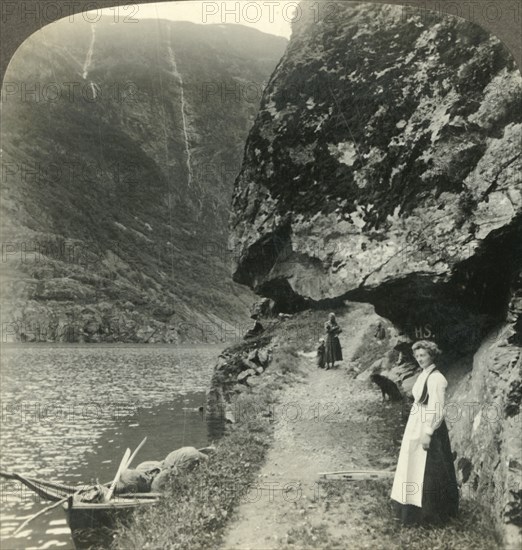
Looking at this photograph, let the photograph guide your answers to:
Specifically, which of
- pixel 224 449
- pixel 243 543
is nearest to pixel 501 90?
pixel 224 449

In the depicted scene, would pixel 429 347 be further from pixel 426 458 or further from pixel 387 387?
pixel 426 458

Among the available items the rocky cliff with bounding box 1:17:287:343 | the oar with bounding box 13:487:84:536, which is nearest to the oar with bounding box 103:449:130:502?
the oar with bounding box 13:487:84:536

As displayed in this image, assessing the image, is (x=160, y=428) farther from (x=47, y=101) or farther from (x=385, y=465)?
(x=47, y=101)

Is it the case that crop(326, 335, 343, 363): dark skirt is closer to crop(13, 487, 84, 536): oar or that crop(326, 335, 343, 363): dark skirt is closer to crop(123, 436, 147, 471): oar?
crop(123, 436, 147, 471): oar

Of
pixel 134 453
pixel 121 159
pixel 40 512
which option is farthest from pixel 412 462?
pixel 121 159

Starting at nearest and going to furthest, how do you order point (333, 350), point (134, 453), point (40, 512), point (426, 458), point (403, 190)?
1. point (40, 512)
2. point (426, 458)
3. point (134, 453)
4. point (403, 190)
5. point (333, 350)

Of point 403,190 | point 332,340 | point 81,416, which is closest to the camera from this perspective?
point 81,416

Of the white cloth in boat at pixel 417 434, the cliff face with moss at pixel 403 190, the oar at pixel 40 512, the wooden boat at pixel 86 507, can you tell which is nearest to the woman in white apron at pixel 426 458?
the white cloth in boat at pixel 417 434

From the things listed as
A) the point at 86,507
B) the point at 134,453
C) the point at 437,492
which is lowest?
the point at 86,507
